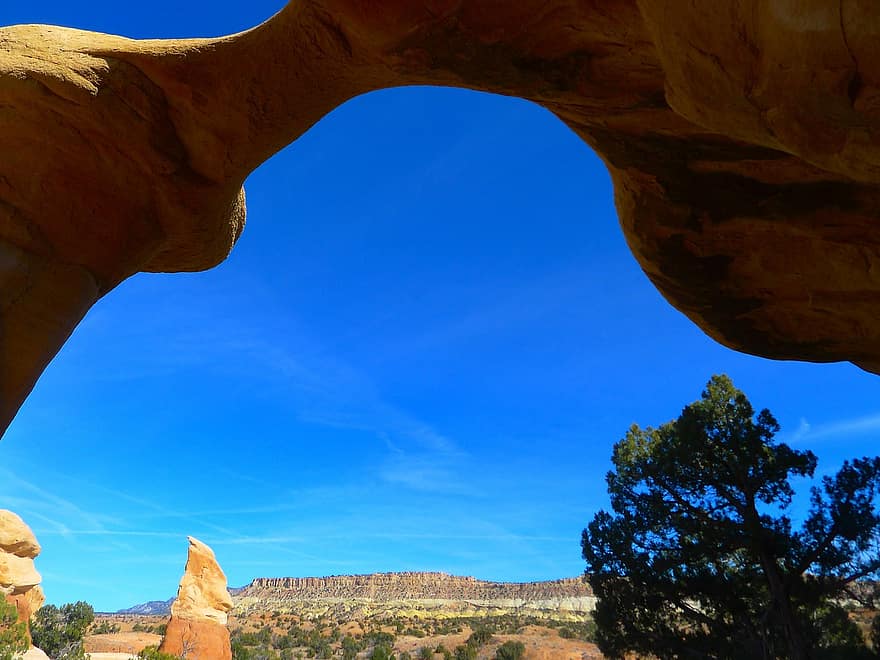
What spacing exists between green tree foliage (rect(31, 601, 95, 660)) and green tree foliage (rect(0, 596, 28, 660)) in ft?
18.3

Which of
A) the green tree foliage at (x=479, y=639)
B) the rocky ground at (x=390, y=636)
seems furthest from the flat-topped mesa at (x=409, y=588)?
the green tree foliage at (x=479, y=639)

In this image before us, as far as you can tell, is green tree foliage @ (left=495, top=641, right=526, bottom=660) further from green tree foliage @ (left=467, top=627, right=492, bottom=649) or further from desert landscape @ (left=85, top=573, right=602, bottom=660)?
green tree foliage @ (left=467, top=627, right=492, bottom=649)

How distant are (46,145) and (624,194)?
5.40 m

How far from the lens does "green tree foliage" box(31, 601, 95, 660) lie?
24062mm

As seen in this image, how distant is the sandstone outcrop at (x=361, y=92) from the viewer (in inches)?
116

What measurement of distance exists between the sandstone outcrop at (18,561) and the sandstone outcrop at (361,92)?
76.1ft

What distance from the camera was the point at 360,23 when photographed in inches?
155

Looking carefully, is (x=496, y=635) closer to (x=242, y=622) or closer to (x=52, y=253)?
(x=242, y=622)

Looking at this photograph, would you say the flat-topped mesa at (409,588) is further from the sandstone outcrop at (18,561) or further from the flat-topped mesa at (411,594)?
the sandstone outcrop at (18,561)

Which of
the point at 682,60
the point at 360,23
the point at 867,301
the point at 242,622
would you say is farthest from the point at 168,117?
the point at 242,622

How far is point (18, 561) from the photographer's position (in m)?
23.0

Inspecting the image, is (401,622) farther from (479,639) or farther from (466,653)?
(466,653)

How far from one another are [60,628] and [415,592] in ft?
196

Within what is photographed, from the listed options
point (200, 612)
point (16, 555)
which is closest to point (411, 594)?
point (200, 612)
